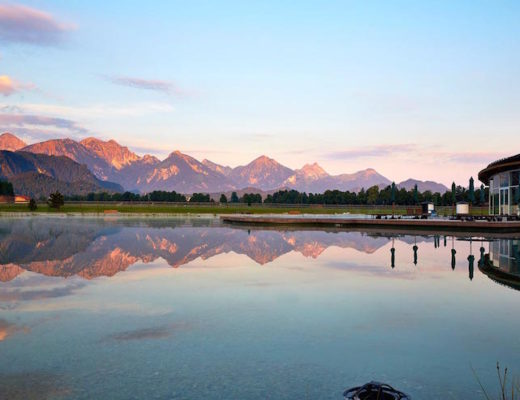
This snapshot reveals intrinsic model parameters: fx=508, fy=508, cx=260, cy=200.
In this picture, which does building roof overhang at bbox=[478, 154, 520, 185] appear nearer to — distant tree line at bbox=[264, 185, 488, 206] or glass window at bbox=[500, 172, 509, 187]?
glass window at bbox=[500, 172, 509, 187]

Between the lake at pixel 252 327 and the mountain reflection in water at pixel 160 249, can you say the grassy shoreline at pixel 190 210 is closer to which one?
the mountain reflection in water at pixel 160 249

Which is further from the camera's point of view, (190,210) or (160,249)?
(190,210)

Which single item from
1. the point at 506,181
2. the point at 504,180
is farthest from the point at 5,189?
the point at 506,181

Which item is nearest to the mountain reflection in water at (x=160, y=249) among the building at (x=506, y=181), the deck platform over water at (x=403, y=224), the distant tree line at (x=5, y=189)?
the deck platform over water at (x=403, y=224)

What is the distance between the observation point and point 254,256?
880 inches

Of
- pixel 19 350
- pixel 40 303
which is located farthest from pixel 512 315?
pixel 40 303

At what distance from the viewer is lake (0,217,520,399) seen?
707 cm

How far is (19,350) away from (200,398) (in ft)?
12.3

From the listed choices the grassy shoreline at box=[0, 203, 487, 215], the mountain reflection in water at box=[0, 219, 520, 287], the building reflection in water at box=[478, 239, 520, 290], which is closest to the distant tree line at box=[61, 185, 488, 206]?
the grassy shoreline at box=[0, 203, 487, 215]

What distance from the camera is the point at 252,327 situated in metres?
9.95

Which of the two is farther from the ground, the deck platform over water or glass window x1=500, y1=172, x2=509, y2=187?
glass window x1=500, y1=172, x2=509, y2=187

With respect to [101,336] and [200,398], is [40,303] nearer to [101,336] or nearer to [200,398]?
[101,336]

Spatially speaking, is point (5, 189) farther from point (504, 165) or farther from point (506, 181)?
point (504, 165)

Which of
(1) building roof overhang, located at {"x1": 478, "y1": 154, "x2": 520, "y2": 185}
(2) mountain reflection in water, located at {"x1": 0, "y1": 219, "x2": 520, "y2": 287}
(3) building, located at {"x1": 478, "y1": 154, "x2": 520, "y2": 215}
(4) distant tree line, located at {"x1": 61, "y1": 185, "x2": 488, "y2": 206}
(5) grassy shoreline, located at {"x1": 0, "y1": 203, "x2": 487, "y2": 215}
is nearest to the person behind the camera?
(2) mountain reflection in water, located at {"x1": 0, "y1": 219, "x2": 520, "y2": 287}
